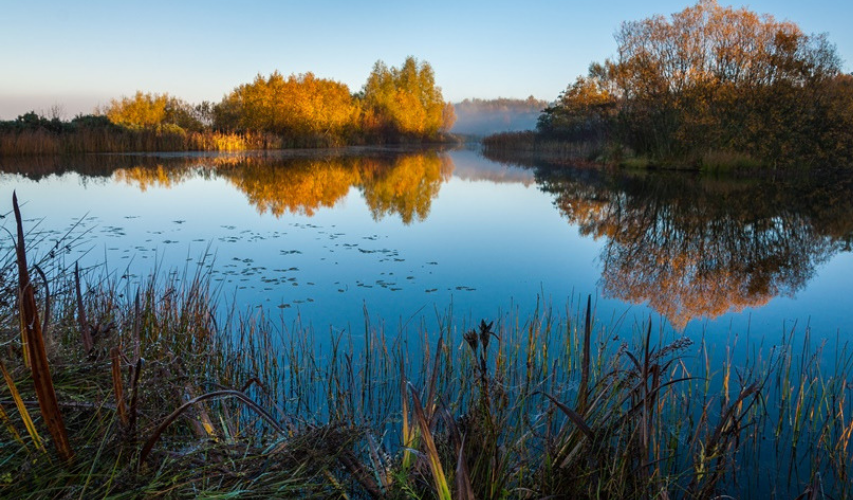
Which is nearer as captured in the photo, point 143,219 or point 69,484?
point 69,484

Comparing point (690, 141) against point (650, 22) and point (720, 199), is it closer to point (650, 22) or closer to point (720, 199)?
point (650, 22)

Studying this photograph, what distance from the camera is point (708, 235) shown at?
11492 millimetres

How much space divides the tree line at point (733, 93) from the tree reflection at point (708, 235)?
3.01m

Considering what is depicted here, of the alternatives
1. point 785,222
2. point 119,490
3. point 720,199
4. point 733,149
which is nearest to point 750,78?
point 733,149

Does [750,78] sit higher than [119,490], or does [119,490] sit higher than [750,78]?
[750,78]

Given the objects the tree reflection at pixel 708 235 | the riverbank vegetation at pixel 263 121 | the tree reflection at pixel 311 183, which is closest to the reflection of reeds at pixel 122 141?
the riverbank vegetation at pixel 263 121

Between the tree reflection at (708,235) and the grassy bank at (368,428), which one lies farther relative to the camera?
the tree reflection at (708,235)

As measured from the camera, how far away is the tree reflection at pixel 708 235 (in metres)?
7.65

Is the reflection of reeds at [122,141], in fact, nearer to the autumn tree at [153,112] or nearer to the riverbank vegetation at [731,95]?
the autumn tree at [153,112]

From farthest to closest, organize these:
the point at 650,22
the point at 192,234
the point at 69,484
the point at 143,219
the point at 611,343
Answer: the point at 650,22, the point at 143,219, the point at 192,234, the point at 611,343, the point at 69,484

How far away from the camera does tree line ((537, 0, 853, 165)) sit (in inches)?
909

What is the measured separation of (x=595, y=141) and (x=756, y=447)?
122 feet

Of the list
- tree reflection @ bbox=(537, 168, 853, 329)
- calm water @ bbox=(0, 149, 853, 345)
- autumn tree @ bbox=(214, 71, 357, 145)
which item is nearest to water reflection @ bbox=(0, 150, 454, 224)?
calm water @ bbox=(0, 149, 853, 345)

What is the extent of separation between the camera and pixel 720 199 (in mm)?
16484
